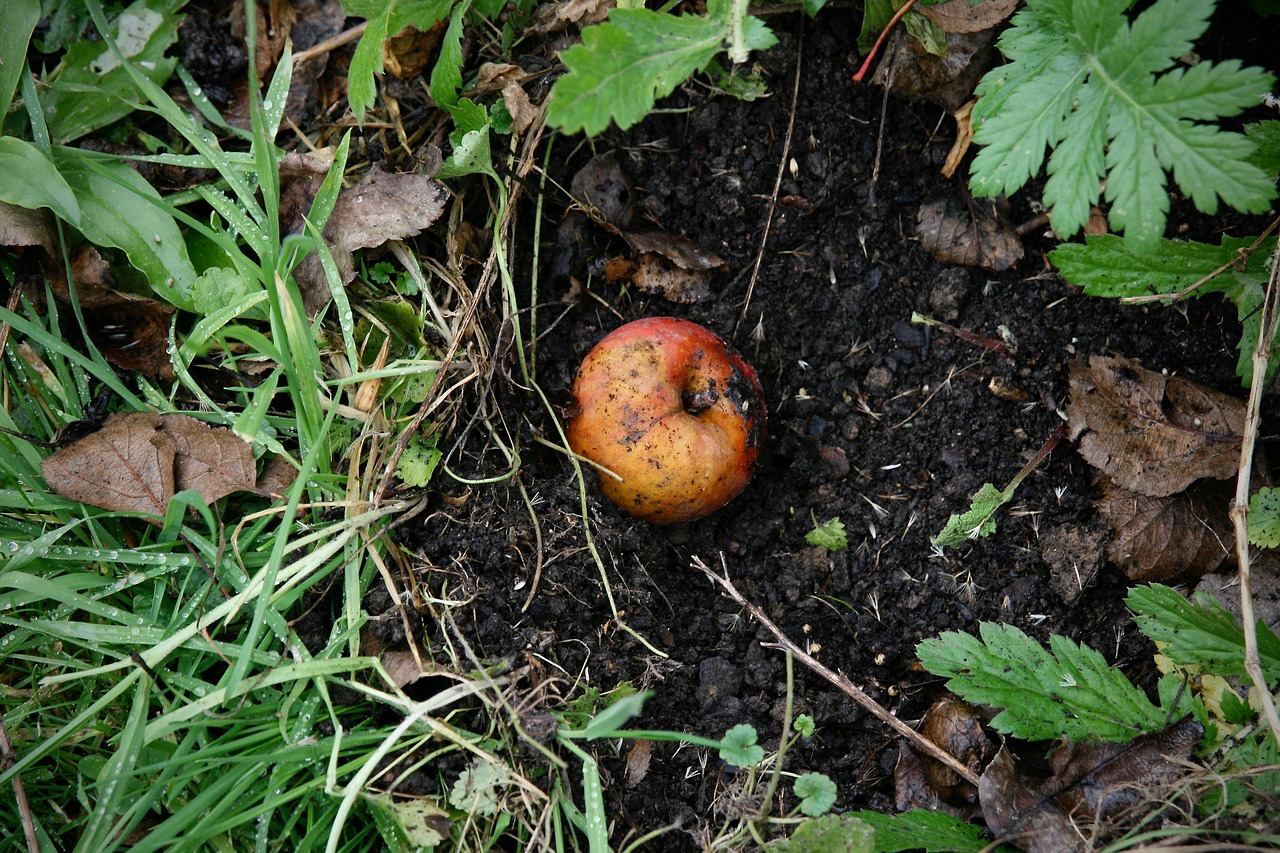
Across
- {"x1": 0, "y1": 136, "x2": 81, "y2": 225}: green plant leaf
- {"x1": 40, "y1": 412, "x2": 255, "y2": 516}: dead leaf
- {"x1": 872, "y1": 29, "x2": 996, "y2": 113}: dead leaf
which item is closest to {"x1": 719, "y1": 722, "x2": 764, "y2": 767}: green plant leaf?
{"x1": 40, "y1": 412, "x2": 255, "y2": 516}: dead leaf

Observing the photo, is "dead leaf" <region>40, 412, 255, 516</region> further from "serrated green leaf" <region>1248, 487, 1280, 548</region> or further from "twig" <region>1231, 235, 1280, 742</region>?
"serrated green leaf" <region>1248, 487, 1280, 548</region>

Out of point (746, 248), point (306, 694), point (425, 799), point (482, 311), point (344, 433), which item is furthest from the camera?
point (746, 248)

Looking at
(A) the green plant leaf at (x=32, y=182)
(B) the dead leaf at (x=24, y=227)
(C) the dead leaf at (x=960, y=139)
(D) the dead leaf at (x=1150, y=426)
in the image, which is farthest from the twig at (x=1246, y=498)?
(B) the dead leaf at (x=24, y=227)

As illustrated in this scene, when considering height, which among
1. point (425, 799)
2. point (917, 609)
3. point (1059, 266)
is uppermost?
point (1059, 266)

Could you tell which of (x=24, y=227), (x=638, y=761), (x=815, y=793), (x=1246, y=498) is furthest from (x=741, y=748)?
(x=24, y=227)

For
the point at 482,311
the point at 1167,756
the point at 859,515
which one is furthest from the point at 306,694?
the point at 1167,756

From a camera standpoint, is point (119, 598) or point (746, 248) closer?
point (119, 598)

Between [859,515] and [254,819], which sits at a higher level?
[859,515]

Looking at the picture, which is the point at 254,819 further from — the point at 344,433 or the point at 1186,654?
the point at 1186,654
